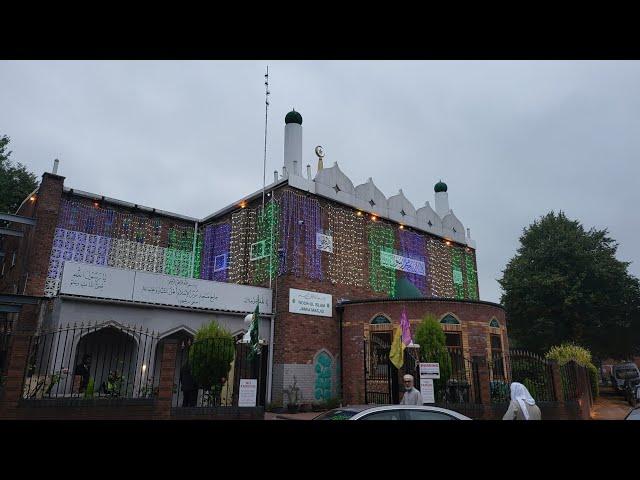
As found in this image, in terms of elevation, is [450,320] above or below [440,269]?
below

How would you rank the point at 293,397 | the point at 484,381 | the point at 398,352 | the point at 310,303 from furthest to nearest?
1. the point at 310,303
2. the point at 293,397
3. the point at 398,352
4. the point at 484,381

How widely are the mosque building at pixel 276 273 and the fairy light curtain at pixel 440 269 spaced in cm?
57

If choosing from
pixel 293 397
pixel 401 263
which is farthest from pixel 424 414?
pixel 401 263

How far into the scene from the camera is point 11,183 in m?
28.8

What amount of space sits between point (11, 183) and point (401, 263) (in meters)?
25.1

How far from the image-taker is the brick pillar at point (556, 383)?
14.3 m

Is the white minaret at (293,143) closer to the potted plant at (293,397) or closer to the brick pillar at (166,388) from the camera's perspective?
the potted plant at (293,397)

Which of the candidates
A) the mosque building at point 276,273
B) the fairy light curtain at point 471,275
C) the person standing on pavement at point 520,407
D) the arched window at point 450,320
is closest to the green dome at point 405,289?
the mosque building at point 276,273

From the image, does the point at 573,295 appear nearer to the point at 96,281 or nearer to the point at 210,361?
the point at 210,361

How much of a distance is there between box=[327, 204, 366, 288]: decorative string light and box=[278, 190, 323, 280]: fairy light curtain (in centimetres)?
101
